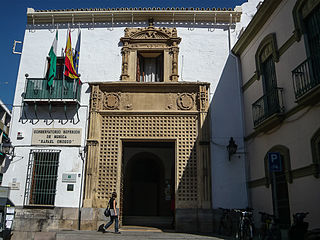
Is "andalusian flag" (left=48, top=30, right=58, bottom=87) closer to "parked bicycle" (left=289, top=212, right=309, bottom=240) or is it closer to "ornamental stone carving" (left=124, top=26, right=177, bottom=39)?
"ornamental stone carving" (left=124, top=26, right=177, bottom=39)

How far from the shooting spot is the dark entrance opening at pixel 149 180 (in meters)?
15.5

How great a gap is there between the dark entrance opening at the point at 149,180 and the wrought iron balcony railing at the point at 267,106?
5.89m

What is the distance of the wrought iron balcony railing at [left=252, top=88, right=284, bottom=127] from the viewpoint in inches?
346

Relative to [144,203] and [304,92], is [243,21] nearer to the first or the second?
[304,92]

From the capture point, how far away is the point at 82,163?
35.7 ft

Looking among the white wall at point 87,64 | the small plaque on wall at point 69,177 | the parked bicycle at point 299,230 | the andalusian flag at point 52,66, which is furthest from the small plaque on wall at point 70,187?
the parked bicycle at point 299,230

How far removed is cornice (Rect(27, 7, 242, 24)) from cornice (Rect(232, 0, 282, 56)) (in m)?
1.39

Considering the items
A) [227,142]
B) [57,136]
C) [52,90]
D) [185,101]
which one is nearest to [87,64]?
[52,90]

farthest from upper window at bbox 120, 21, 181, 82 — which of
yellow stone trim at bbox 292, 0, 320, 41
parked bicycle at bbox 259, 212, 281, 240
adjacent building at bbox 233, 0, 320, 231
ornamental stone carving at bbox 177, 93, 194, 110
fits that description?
parked bicycle at bbox 259, 212, 281, 240

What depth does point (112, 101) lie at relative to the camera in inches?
458

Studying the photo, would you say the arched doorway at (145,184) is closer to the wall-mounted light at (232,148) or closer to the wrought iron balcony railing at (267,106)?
the wall-mounted light at (232,148)

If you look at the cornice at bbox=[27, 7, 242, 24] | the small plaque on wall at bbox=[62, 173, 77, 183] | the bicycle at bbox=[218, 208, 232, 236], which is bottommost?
the bicycle at bbox=[218, 208, 232, 236]

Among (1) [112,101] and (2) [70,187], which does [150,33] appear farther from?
(2) [70,187]

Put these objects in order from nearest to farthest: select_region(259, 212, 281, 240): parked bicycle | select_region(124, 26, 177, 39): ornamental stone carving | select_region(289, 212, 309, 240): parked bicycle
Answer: select_region(289, 212, 309, 240): parked bicycle → select_region(259, 212, 281, 240): parked bicycle → select_region(124, 26, 177, 39): ornamental stone carving
